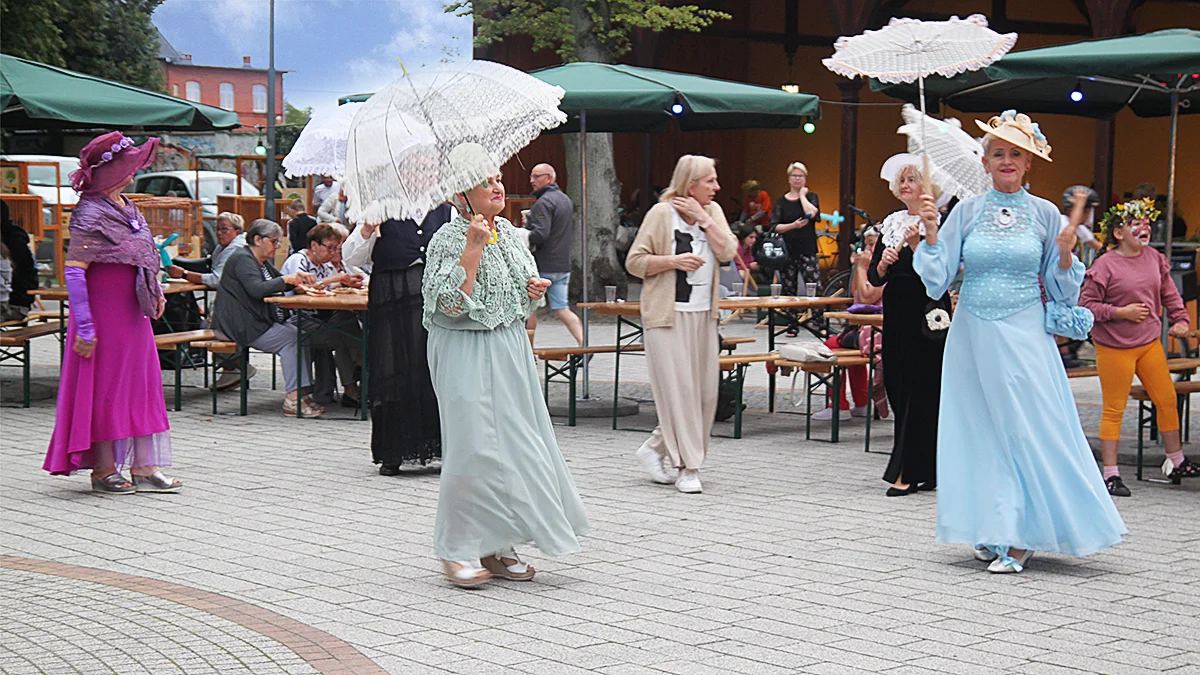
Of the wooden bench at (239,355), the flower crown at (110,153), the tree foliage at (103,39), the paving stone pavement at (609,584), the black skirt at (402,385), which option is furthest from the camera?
the tree foliage at (103,39)

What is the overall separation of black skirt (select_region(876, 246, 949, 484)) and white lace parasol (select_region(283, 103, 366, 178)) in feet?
19.2

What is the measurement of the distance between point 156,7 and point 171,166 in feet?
21.6

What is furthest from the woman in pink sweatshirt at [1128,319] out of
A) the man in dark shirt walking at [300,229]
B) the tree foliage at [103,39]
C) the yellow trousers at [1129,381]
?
the tree foliage at [103,39]

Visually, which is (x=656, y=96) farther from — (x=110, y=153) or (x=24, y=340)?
(x=24, y=340)

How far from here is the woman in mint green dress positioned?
603 centimetres

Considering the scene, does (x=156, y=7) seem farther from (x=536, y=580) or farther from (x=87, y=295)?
(x=536, y=580)

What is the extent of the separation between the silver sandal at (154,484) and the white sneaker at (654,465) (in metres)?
2.70

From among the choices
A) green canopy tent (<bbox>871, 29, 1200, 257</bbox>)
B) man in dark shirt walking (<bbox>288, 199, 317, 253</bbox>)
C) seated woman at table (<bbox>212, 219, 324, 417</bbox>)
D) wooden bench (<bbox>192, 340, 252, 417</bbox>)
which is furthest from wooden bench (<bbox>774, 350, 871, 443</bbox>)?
man in dark shirt walking (<bbox>288, 199, 317, 253</bbox>)

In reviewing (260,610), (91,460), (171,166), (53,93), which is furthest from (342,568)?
(171,166)

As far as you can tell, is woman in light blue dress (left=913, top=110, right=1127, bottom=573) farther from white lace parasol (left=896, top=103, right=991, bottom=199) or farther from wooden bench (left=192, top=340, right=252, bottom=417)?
wooden bench (left=192, top=340, right=252, bottom=417)

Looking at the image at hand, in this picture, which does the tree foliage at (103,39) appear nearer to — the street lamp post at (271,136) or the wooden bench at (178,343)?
the street lamp post at (271,136)

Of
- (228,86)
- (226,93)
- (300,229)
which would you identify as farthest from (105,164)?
(226,93)

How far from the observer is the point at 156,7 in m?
43.9

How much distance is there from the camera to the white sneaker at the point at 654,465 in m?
8.68
